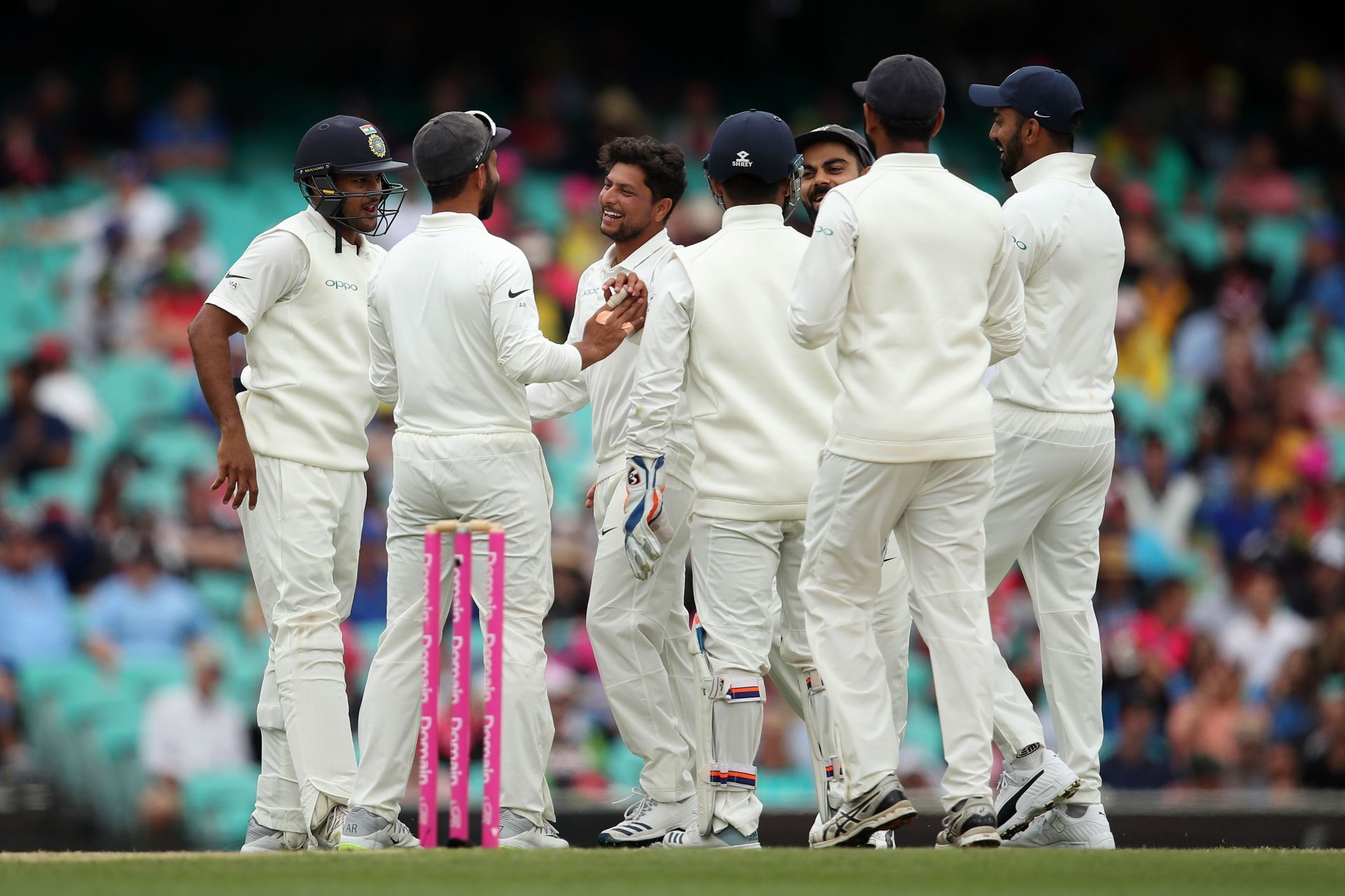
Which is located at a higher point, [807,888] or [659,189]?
[659,189]

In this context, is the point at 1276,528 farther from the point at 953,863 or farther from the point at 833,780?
the point at 953,863

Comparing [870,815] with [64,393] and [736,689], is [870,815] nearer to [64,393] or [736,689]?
[736,689]

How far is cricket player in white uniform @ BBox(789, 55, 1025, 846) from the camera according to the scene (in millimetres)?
5559

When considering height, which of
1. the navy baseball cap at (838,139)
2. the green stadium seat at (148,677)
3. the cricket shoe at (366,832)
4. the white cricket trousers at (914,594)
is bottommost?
the green stadium seat at (148,677)

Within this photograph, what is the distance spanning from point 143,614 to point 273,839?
4.51m

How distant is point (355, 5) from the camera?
16.3 m

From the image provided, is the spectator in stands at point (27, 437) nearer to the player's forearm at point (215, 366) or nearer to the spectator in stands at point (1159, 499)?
the player's forearm at point (215, 366)

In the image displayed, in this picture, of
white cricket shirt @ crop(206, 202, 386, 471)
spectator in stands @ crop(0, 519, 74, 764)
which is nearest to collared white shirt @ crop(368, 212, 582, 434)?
white cricket shirt @ crop(206, 202, 386, 471)

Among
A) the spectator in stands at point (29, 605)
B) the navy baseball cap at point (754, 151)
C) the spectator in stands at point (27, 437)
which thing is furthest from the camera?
the spectator in stands at point (27, 437)

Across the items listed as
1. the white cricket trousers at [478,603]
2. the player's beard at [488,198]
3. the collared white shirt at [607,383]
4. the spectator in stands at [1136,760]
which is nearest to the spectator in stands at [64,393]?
the collared white shirt at [607,383]

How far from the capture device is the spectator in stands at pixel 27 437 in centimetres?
1161

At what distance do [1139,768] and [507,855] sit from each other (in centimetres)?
609

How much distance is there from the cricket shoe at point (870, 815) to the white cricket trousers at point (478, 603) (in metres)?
1.01

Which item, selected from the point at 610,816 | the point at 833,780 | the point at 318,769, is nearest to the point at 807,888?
the point at 833,780
